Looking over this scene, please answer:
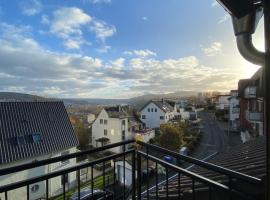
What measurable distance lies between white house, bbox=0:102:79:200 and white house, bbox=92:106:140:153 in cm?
809

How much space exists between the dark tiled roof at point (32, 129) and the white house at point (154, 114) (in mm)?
15541

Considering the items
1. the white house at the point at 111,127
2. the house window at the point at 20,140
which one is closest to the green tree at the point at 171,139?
the white house at the point at 111,127

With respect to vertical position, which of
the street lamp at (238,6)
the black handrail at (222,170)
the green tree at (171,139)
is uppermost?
the street lamp at (238,6)

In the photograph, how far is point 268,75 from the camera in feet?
2.55

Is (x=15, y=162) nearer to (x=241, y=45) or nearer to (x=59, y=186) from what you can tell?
(x=59, y=186)

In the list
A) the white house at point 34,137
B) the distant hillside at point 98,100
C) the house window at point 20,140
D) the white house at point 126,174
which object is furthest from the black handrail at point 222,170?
the distant hillside at point 98,100

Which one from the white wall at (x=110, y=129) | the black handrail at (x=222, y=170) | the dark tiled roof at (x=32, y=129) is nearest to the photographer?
the black handrail at (x=222, y=170)

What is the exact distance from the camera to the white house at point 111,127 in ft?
69.5

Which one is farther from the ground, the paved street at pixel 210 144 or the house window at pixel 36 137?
the house window at pixel 36 137

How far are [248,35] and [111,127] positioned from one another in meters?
20.9

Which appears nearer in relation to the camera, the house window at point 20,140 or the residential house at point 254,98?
the residential house at point 254,98

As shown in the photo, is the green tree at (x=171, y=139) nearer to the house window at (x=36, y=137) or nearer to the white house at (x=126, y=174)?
the house window at (x=36, y=137)

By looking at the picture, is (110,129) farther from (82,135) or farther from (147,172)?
(147,172)

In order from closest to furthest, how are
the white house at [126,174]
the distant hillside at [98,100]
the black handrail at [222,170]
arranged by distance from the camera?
the black handrail at [222,170]
the white house at [126,174]
the distant hillside at [98,100]
